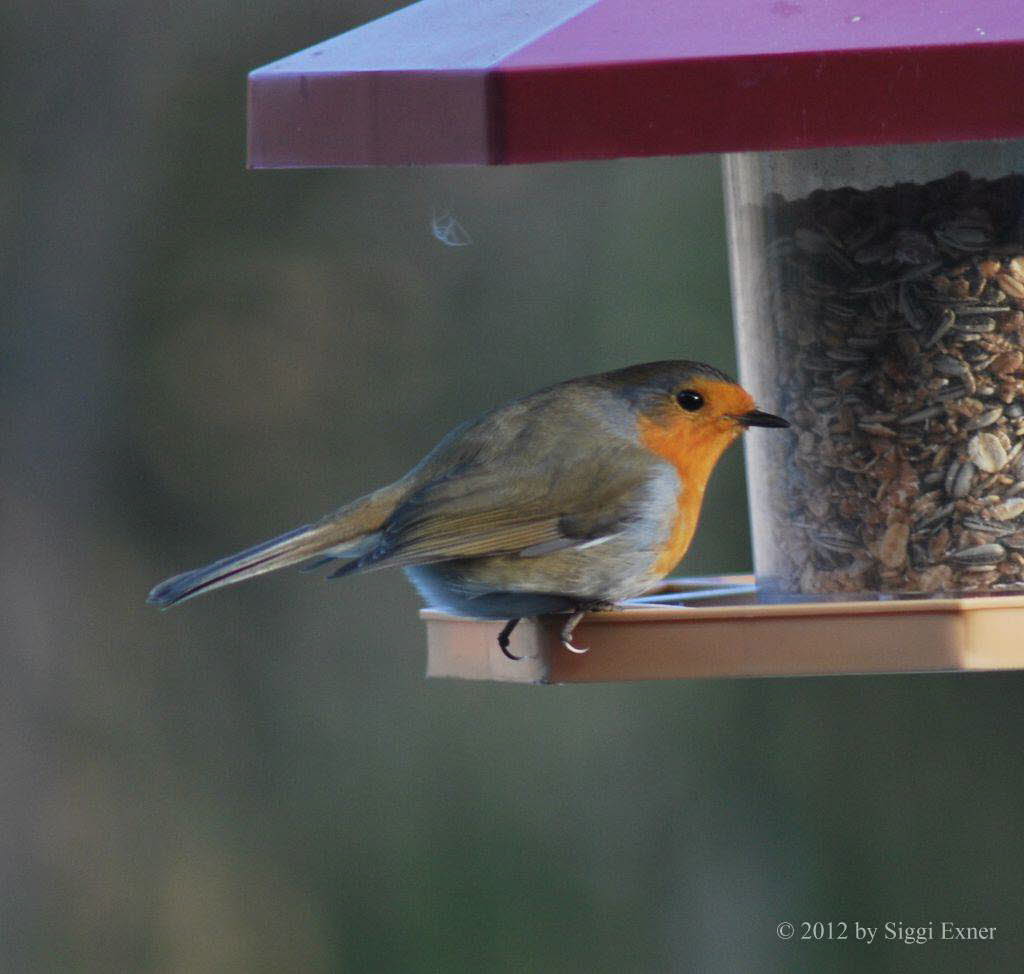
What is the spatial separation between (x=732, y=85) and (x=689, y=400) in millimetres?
1285

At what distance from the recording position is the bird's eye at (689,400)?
4039 mm

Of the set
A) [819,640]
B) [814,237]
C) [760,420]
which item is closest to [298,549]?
[760,420]

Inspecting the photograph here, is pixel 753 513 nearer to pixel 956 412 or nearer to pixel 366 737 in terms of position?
pixel 956 412

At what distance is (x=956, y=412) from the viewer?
3842 mm

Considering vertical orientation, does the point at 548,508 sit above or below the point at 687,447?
below

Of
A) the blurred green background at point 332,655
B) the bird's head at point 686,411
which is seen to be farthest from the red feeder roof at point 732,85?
the blurred green background at point 332,655

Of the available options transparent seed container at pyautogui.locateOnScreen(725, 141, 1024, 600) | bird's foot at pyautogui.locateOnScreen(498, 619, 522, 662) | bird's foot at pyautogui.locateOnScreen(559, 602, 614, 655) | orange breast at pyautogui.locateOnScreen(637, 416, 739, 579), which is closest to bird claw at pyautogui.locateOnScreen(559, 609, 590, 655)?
bird's foot at pyautogui.locateOnScreen(559, 602, 614, 655)

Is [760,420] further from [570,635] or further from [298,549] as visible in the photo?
[298,549]

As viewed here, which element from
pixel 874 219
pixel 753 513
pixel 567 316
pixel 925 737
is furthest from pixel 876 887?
pixel 874 219

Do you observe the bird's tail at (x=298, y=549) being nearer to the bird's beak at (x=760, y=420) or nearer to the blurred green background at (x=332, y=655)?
the bird's beak at (x=760, y=420)

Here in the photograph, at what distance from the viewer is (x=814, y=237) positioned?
3.95 meters

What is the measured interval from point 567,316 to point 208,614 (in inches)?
88.1

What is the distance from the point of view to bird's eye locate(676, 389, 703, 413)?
4039 mm

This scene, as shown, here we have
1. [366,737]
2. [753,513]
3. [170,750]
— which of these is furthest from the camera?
[366,737]
